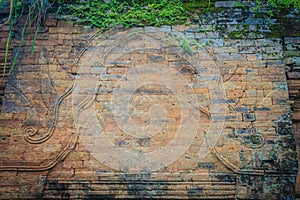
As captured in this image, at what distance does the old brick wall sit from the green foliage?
12 cm

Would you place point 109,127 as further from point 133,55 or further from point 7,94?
point 7,94

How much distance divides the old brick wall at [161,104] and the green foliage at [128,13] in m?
0.12

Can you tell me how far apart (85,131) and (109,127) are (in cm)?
28

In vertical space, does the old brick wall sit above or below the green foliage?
below

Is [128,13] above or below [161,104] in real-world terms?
above

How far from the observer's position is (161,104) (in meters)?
4.41

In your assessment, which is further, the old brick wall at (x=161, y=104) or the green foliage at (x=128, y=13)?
the green foliage at (x=128, y=13)

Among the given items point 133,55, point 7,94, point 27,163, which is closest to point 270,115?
point 133,55

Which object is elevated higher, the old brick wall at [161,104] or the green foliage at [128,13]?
the green foliage at [128,13]

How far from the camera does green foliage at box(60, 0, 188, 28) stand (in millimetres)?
4820

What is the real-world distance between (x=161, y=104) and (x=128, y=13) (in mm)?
1355

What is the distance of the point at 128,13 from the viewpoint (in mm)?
4883

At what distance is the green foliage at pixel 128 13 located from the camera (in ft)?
15.8

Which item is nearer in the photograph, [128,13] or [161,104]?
[161,104]
